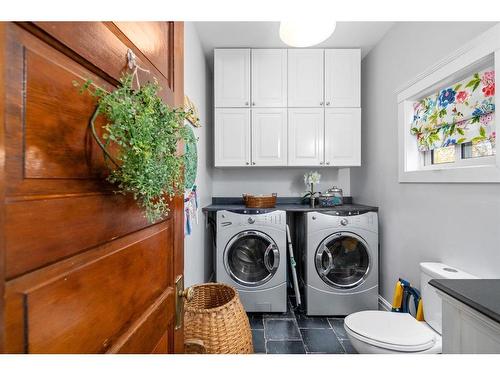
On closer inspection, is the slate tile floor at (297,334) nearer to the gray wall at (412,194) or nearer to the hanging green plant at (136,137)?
the gray wall at (412,194)

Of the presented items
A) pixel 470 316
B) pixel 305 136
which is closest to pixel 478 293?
pixel 470 316

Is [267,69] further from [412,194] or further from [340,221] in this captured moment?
[412,194]

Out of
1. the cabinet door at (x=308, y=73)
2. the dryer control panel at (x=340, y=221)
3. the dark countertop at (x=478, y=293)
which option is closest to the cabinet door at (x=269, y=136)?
the cabinet door at (x=308, y=73)

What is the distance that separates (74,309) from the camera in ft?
1.45

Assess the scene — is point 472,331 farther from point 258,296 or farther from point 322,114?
point 322,114

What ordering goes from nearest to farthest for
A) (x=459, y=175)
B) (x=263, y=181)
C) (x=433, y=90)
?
1. (x=459, y=175)
2. (x=433, y=90)
3. (x=263, y=181)

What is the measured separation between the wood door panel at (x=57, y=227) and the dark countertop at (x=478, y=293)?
0.98m

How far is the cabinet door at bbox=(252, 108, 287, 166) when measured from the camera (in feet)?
8.68

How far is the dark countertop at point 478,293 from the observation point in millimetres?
686

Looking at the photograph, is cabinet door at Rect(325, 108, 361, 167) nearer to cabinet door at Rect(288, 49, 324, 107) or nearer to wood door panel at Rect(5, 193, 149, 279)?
cabinet door at Rect(288, 49, 324, 107)

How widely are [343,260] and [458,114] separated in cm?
151

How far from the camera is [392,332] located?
1.43m

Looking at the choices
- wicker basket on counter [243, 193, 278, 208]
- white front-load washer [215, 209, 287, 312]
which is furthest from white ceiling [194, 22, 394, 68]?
white front-load washer [215, 209, 287, 312]
